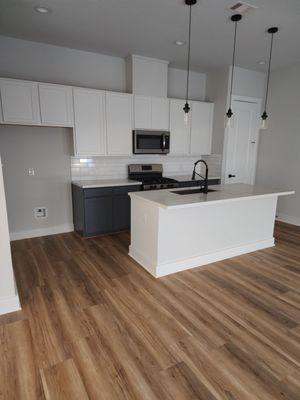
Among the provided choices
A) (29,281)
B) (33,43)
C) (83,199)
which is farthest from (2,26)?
(29,281)

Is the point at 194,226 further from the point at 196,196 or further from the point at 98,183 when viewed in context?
the point at 98,183

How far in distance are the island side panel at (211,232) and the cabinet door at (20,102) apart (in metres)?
2.27

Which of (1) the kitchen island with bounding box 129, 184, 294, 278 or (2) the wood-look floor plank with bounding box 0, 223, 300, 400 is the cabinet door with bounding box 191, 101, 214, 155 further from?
(2) the wood-look floor plank with bounding box 0, 223, 300, 400

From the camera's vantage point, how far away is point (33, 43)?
3.63 m

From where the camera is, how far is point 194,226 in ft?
10.1

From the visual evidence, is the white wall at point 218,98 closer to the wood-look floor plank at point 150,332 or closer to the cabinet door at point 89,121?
the cabinet door at point 89,121

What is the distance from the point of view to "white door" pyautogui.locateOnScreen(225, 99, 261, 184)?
504 centimetres

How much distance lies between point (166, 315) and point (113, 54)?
3.91 m

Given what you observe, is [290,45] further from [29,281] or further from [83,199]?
[29,281]

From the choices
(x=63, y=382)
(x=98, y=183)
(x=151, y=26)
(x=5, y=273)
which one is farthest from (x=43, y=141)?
(x=63, y=382)

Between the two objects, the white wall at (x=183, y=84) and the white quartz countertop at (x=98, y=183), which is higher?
the white wall at (x=183, y=84)

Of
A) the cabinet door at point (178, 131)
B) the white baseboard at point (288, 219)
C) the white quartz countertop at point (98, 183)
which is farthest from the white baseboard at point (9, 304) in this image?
the white baseboard at point (288, 219)

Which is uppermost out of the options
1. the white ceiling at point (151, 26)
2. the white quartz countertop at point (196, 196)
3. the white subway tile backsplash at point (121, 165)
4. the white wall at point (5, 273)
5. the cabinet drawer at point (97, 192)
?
the white ceiling at point (151, 26)

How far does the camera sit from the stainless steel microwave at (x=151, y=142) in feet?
14.2
